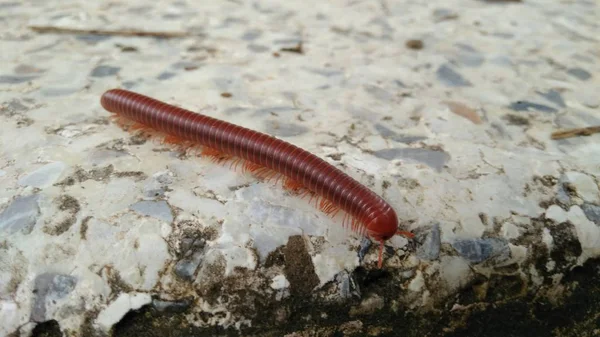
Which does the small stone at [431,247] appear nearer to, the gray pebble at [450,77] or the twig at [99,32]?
the gray pebble at [450,77]

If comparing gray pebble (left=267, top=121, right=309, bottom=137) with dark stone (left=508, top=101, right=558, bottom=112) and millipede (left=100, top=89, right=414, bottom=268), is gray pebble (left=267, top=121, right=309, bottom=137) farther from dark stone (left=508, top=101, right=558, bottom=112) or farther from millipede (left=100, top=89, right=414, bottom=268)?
dark stone (left=508, top=101, right=558, bottom=112)

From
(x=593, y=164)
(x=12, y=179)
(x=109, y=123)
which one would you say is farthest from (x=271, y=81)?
(x=593, y=164)

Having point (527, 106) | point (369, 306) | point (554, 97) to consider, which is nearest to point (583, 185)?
point (527, 106)

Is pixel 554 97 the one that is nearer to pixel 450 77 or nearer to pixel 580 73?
pixel 580 73

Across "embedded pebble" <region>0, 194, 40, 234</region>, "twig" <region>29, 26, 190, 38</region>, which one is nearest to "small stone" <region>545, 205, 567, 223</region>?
"embedded pebble" <region>0, 194, 40, 234</region>

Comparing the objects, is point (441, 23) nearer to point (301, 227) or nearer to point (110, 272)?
point (301, 227)

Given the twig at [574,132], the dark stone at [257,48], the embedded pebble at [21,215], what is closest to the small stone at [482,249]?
the twig at [574,132]
